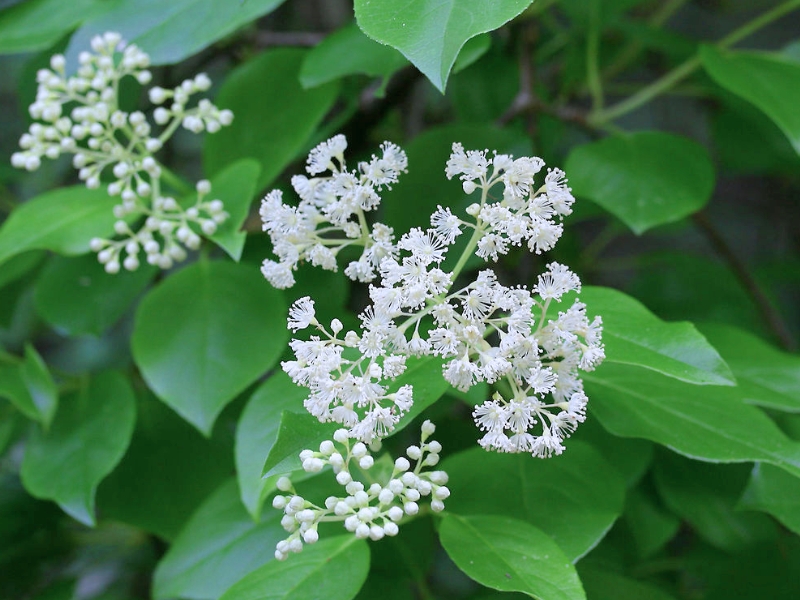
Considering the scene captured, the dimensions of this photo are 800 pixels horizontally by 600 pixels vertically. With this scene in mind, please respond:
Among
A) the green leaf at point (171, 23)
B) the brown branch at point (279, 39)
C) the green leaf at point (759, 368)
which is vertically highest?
the green leaf at point (171, 23)

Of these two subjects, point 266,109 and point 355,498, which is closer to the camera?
point 355,498

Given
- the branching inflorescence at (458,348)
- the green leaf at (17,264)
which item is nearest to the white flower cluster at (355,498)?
the branching inflorescence at (458,348)

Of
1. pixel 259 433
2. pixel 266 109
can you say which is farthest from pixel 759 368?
pixel 266 109

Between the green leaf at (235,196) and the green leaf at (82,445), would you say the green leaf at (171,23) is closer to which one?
the green leaf at (235,196)

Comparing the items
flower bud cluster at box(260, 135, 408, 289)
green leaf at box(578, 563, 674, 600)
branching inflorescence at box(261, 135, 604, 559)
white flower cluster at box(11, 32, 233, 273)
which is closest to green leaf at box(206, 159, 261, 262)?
white flower cluster at box(11, 32, 233, 273)

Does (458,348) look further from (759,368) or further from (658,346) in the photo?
(759,368)

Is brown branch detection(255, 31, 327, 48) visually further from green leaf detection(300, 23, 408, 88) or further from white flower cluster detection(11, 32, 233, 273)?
white flower cluster detection(11, 32, 233, 273)
